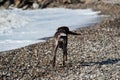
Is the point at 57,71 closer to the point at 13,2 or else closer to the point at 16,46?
the point at 16,46

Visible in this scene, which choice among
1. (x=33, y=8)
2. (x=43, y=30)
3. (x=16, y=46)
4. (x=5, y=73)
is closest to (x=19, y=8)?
(x=33, y=8)

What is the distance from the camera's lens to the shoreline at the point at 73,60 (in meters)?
14.7

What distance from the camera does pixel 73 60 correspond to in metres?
17.0

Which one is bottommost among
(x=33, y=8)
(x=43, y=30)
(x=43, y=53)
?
(x=33, y=8)

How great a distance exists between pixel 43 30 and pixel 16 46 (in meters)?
7.07

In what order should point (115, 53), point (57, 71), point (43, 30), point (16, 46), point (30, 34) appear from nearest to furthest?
1. point (57, 71)
2. point (115, 53)
3. point (16, 46)
4. point (30, 34)
5. point (43, 30)

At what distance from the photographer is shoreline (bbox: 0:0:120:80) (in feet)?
48.3

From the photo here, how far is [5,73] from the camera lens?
1540 cm

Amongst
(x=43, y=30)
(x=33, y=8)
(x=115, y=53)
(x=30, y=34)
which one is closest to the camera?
(x=115, y=53)

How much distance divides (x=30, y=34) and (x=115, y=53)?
1036cm

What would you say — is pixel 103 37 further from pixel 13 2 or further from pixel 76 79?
pixel 13 2

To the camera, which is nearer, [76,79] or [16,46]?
[76,79]

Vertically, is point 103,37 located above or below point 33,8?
above

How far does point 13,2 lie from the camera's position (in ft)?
183
